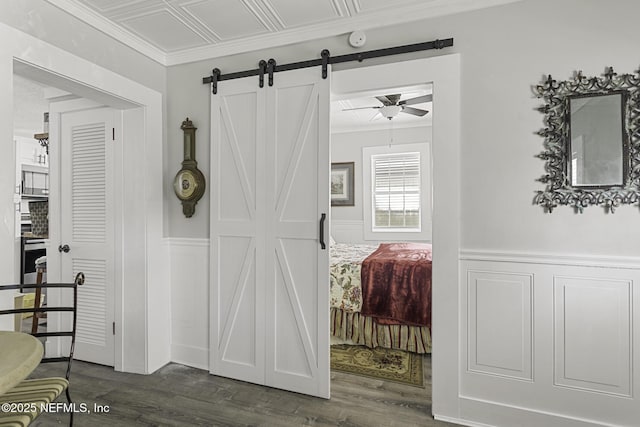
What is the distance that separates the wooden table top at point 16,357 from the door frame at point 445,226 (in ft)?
6.58

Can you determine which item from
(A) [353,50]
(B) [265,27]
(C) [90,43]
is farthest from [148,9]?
(A) [353,50]

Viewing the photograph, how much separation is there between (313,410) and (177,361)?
1.39 meters

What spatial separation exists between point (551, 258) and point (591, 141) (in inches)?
27.2

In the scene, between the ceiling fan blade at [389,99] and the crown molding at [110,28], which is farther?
the ceiling fan blade at [389,99]

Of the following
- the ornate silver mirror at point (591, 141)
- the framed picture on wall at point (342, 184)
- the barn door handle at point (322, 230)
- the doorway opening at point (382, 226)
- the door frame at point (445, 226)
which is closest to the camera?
the ornate silver mirror at point (591, 141)

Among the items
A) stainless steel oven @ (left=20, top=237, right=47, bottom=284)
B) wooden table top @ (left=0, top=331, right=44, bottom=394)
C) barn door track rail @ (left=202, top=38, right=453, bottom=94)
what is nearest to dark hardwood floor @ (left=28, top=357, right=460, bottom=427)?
wooden table top @ (left=0, top=331, right=44, bottom=394)

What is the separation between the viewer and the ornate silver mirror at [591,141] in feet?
6.19

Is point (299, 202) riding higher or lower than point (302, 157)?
lower

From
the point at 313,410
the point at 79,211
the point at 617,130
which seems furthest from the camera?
the point at 79,211

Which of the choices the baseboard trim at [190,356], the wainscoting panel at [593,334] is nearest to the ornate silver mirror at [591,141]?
the wainscoting panel at [593,334]

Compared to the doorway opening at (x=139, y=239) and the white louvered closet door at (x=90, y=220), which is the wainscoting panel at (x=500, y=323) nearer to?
the doorway opening at (x=139, y=239)

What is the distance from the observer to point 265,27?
2.55 meters

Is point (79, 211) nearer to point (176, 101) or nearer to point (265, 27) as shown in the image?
point (176, 101)

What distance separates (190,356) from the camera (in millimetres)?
2969
